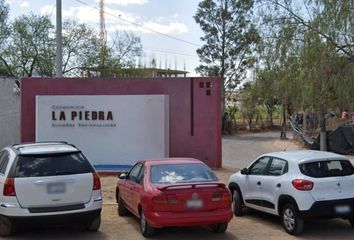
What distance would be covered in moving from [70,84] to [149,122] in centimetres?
350

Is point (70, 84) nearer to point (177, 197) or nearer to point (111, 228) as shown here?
point (111, 228)

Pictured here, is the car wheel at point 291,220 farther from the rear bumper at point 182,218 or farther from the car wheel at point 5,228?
the car wheel at point 5,228

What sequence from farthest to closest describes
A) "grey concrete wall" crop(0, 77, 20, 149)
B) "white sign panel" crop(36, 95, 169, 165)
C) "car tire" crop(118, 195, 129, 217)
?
"grey concrete wall" crop(0, 77, 20, 149) < "white sign panel" crop(36, 95, 169, 165) < "car tire" crop(118, 195, 129, 217)

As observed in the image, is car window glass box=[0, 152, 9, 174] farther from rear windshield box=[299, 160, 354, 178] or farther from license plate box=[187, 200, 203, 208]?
rear windshield box=[299, 160, 354, 178]

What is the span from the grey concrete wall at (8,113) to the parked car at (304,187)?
1609 centimetres

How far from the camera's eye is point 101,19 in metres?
69.6

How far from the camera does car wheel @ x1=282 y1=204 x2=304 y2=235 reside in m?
10.0

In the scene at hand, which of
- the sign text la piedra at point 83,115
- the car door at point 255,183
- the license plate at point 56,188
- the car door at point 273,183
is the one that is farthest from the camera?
the sign text la piedra at point 83,115

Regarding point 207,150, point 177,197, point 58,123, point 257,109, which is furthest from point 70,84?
point 257,109

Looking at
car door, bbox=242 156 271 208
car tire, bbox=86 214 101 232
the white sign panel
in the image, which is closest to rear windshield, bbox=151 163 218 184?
car tire, bbox=86 214 101 232

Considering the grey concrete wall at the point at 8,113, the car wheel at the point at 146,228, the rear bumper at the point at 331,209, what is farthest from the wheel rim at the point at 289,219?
the grey concrete wall at the point at 8,113

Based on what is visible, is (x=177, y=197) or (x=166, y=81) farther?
(x=166, y=81)

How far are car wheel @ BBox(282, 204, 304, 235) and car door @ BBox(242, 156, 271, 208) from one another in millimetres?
955

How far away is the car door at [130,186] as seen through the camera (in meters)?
10.8
